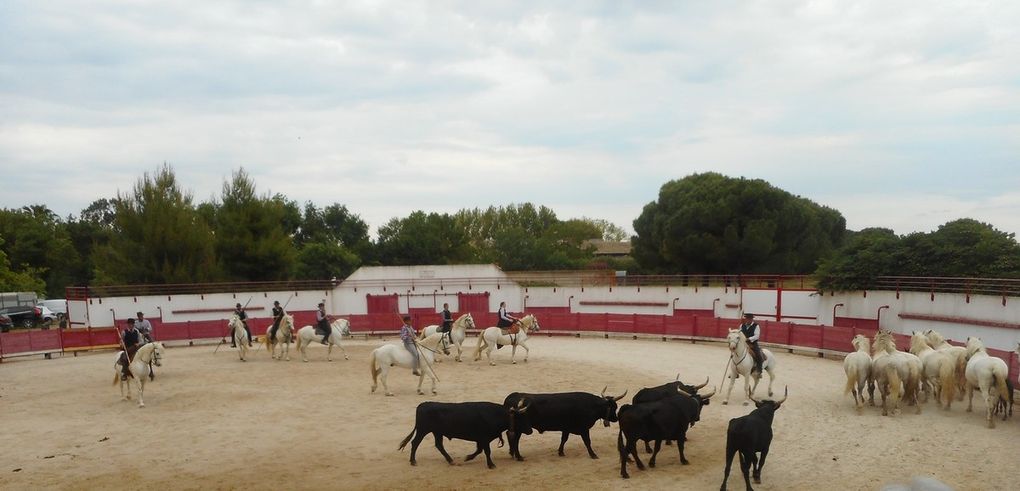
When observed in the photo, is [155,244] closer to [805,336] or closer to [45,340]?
[45,340]

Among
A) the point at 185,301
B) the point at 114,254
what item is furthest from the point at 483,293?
the point at 114,254

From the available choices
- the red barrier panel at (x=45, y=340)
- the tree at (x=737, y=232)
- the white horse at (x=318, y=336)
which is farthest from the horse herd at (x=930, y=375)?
the tree at (x=737, y=232)

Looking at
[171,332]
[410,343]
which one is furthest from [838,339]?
[171,332]

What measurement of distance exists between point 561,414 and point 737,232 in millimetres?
38429

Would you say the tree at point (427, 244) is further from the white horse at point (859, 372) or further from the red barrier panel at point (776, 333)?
the white horse at point (859, 372)

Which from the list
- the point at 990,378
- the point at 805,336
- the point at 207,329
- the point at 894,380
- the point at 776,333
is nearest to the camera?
the point at 990,378

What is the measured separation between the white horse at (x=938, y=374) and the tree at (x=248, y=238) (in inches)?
1603

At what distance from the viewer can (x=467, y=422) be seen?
1059 cm

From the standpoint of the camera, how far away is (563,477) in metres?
10.2

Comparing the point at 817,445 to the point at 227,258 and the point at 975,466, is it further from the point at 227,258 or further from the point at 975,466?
the point at 227,258

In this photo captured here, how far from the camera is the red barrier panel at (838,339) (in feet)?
72.4

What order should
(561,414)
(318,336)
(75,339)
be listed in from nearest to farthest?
(561,414) < (318,336) < (75,339)

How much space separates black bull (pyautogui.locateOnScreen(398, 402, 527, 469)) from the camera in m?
10.6

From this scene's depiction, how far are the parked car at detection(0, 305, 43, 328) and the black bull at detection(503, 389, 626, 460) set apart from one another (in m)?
39.7
